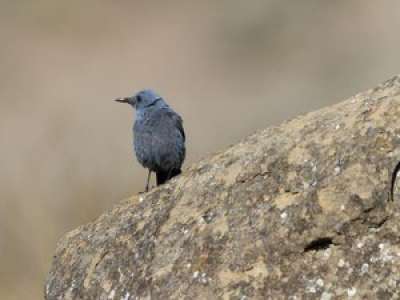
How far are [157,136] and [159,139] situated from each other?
0.03m

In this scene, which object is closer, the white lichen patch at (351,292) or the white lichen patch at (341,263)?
the white lichen patch at (351,292)

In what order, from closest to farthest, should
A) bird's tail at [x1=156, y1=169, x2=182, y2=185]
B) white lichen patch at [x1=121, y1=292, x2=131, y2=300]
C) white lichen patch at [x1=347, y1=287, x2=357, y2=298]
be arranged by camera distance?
white lichen patch at [x1=347, y1=287, x2=357, y2=298], white lichen patch at [x1=121, y1=292, x2=131, y2=300], bird's tail at [x1=156, y1=169, x2=182, y2=185]

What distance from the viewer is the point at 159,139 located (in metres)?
9.62

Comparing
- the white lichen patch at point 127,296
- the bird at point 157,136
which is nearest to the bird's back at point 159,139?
the bird at point 157,136

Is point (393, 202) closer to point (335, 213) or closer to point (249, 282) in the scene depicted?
point (335, 213)

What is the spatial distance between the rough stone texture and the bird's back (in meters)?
1.85

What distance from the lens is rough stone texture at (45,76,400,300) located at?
6355mm

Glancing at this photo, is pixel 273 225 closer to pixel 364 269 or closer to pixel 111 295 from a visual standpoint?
pixel 364 269

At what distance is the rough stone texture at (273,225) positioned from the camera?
6.36 meters

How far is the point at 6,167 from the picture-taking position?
72.1 ft

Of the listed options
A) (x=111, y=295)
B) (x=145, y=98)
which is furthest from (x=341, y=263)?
(x=145, y=98)

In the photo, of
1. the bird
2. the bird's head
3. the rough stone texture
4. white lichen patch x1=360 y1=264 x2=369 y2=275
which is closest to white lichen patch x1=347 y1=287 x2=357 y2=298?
the rough stone texture

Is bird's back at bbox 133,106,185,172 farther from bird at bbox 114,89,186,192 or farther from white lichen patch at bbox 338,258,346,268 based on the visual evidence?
white lichen patch at bbox 338,258,346,268

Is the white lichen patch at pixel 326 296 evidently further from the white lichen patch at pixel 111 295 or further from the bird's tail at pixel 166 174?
the bird's tail at pixel 166 174
